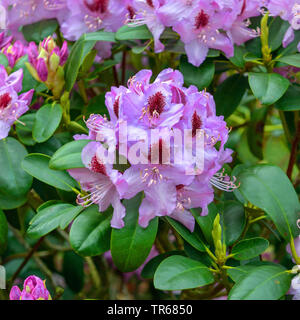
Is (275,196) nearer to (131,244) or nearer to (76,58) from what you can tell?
(131,244)

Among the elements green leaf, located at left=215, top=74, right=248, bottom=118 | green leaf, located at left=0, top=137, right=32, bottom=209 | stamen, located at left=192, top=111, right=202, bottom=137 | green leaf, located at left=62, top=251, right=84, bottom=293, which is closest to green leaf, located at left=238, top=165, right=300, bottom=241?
stamen, located at left=192, top=111, right=202, bottom=137

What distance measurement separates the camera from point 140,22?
1.41m

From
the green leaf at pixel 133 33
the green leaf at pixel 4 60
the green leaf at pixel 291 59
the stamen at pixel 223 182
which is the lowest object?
the stamen at pixel 223 182

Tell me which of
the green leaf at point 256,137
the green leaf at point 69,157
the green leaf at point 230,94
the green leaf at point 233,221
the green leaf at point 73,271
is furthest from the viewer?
the green leaf at point 73,271

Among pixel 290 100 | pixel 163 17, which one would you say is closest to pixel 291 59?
pixel 290 100

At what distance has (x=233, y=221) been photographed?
1.32 meters

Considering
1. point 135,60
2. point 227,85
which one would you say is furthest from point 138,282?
point 227,85

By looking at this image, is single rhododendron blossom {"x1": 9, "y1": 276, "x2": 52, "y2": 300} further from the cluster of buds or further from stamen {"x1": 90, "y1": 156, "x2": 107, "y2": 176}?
the cluster of buds

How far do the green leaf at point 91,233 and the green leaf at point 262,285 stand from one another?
0.30m

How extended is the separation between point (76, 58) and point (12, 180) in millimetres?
361

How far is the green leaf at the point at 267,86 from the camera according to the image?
132 centimetres

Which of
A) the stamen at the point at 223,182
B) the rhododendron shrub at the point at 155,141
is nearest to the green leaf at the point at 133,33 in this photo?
the rhododendron shrub at the point at 155,141

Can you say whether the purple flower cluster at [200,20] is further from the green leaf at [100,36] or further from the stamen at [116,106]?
the stamen at [116,106]

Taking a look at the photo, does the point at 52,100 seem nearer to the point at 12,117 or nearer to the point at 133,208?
the point at 12,117
